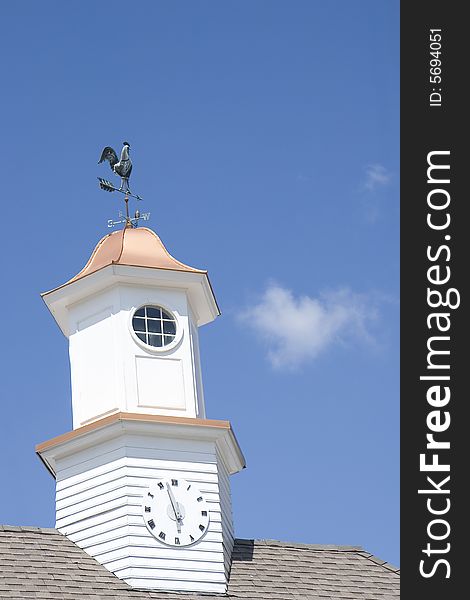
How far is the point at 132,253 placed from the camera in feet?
86.4

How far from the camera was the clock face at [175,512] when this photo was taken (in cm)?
2395

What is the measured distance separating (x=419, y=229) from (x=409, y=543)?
3.67 metres

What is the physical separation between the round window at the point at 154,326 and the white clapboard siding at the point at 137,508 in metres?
1.92

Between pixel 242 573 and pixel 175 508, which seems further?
pixel 242 573

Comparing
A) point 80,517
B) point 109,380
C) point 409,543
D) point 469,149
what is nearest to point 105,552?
point 80,517

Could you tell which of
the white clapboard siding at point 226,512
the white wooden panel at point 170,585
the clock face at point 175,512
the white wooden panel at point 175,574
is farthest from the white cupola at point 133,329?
the white wooden panel at point 170,585

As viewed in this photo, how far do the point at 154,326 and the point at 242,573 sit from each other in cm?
439

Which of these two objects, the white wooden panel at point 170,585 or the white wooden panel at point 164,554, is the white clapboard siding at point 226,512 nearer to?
the white wooden panel at point 164,554

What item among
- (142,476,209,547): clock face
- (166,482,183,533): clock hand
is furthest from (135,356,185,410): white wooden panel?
(166,482,183,533): clock hand

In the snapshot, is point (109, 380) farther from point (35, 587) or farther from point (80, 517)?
point (35, 587)

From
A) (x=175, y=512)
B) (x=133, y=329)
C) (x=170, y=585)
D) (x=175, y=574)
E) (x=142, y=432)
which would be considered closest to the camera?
(x=170, y=585)

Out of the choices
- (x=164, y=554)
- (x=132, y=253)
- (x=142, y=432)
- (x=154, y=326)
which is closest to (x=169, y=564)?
(x=164, y=554)

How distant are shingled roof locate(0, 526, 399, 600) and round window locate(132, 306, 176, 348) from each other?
3557 millimetres

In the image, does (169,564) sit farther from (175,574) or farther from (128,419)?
(128,419)
